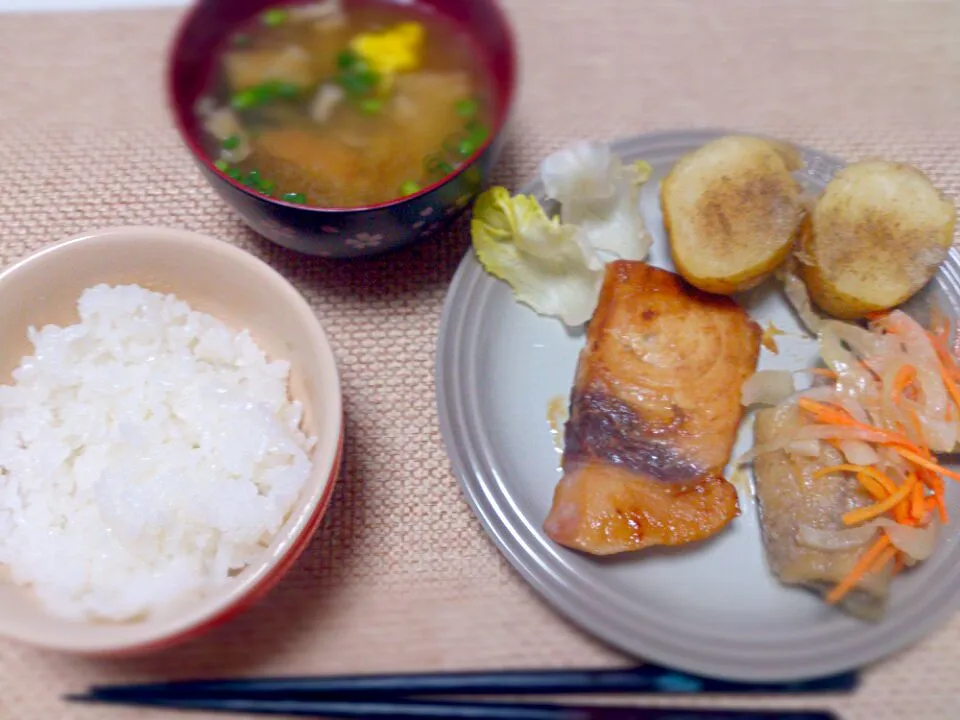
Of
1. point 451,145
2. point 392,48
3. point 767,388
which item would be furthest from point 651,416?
point 392,48

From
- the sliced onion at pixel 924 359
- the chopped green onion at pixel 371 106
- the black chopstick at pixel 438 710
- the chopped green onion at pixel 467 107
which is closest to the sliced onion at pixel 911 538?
the sliced onion at pixel 924 359

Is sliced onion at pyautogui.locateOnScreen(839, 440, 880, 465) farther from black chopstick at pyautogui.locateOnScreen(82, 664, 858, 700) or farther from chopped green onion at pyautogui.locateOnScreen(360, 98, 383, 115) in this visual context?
chopped green onion at pyautogui.locateOnScreen(360, 98, 383, 115)

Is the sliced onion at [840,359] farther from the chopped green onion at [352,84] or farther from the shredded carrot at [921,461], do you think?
the chopped green onion at [352,84]

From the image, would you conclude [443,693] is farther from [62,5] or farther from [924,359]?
[62,5]

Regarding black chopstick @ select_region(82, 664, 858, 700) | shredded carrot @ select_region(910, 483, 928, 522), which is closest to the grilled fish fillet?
black chopstick @ select_region(82, 664, 858, 700)

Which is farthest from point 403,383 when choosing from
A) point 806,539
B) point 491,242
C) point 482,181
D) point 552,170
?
point 806,539

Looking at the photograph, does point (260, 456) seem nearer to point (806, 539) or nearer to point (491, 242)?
point (491, 242)
